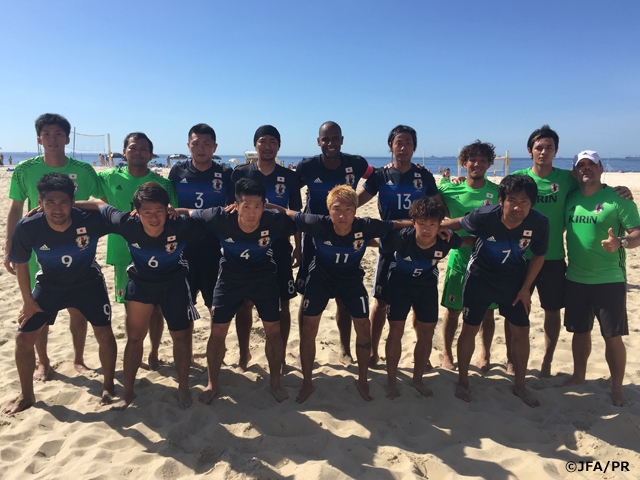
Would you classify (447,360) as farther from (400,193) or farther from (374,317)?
(400,193)

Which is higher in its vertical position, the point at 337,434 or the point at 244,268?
the point at 244,268

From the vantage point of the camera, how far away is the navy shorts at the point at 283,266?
4.50m

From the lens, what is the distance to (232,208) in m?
3.95

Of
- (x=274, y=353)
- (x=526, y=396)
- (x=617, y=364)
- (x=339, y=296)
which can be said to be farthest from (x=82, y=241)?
(x=617, y=364)

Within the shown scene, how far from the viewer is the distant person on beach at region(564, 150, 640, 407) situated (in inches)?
156

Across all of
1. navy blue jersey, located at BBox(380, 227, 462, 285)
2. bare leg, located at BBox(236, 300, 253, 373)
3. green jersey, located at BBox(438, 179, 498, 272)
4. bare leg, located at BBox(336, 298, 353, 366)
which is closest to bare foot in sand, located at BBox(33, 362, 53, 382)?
bare leg, located at BBox(236, 300, 253, 373)

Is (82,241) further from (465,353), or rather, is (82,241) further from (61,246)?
(465,353)

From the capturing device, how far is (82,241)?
154 inches

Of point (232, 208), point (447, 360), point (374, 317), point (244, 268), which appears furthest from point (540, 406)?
point (232, 208)

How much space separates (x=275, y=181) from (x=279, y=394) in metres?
2.20

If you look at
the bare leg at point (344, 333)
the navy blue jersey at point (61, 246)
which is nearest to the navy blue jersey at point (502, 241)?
the bare leg at point (344, 333)

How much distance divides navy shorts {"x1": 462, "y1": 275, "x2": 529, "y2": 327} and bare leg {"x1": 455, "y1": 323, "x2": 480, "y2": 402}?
0.27ft

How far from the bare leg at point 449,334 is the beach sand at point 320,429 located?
0.50 ft

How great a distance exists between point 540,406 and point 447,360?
1.05m
